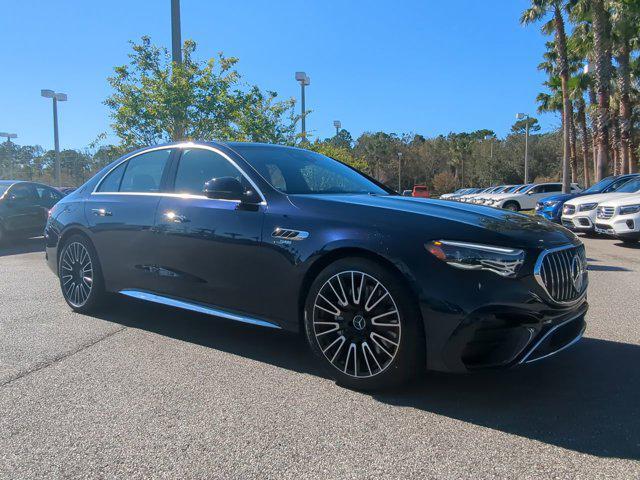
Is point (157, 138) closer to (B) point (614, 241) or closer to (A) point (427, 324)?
(B) point (614, 241)

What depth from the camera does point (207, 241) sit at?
392 centimetres

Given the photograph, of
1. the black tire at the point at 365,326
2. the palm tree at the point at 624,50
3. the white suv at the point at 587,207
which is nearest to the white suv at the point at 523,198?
the palm tree at the point at 624,50

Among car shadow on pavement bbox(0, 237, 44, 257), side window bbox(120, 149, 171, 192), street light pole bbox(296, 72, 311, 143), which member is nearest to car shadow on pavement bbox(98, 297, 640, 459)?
side window bbox(120, 149, 171, 192)

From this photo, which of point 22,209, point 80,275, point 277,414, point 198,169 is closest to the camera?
point 277,414

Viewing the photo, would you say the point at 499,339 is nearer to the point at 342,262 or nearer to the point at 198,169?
the point at 342,262

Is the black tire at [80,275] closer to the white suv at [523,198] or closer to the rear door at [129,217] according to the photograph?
the rear door at [129,217]

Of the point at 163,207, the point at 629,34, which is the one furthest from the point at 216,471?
the point at 629,34

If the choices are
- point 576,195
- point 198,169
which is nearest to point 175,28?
point 198,169

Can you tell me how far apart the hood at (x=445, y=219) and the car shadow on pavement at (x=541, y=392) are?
2.52 ft

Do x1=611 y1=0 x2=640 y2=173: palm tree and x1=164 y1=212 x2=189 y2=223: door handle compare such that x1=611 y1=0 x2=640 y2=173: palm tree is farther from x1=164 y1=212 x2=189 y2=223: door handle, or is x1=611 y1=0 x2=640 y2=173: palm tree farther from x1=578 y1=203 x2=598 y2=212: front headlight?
x1=164 y1=212 x2=189 y2=223: door handle

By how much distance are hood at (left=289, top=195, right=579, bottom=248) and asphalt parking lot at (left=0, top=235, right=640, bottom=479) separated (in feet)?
Result: 3.17

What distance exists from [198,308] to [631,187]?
11024mm

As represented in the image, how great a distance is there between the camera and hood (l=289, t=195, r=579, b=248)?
3000mm

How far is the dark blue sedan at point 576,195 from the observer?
42.8 ft
